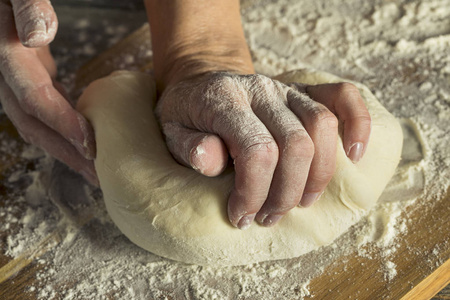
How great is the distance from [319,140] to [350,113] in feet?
0.40

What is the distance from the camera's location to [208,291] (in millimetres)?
1057

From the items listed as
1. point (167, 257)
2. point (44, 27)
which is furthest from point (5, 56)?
Result: point (167, 257)

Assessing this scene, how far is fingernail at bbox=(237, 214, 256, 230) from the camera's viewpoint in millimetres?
991

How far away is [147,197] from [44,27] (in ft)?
1.48

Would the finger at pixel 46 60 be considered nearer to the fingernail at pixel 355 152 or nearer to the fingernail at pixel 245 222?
the fingernail at pixel 245 222

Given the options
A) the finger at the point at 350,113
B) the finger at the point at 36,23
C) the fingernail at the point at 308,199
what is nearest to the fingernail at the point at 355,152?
the finger at the point at 350,113

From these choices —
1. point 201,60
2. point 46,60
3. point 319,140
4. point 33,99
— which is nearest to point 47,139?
point 33,99

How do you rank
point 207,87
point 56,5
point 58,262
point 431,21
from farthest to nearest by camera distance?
point 56,5 → point 431,21 → point 58,262 → point 207,87

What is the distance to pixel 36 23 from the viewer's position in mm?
1097

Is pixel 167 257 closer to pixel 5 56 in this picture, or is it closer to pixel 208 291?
pixel 208 291

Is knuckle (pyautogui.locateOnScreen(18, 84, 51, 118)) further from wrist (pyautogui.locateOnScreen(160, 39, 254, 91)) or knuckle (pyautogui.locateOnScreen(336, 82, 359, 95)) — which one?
knuckle (pyautogui.locateOnScreen(336, 82, 359, 95))

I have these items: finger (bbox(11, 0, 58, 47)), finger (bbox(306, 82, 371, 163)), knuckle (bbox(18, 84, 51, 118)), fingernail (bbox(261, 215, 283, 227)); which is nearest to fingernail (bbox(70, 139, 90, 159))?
knuckle (bbox(18, 84, 51, 118))

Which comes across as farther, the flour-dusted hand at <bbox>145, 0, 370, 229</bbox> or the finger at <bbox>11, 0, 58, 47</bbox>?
the finger at <bbox>11, 0, 58, 47</bbox>

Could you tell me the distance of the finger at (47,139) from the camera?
4.09 ft
